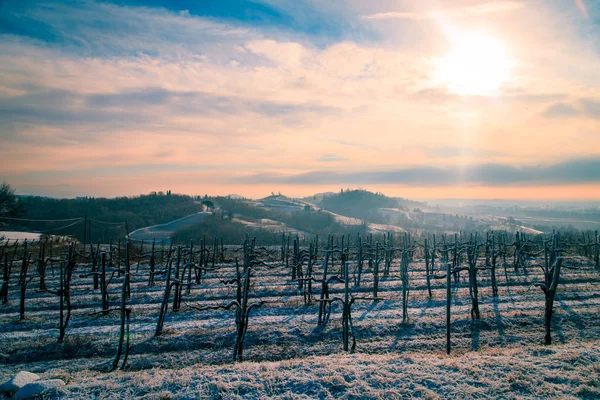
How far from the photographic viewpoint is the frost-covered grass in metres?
5.76

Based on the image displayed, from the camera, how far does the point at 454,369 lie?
635 centimetres

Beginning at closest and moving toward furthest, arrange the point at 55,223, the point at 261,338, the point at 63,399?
the point at 63,399
the point at 261,338
the point at 55,223

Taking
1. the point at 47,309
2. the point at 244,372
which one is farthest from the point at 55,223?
the point at 244,372

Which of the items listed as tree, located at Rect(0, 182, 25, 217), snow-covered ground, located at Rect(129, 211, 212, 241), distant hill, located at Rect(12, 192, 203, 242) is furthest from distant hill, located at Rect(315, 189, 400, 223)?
tree, located at Rect(0, 182, 25, 217)

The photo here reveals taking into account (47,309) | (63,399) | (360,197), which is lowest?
(47,309)

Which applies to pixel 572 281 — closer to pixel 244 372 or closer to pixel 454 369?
pixel 454 369

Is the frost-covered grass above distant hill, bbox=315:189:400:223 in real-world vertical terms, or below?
below

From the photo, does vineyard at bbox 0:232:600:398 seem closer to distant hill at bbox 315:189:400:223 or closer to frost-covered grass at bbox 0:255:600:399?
frost-covered grass at bbox 0:255:600:399

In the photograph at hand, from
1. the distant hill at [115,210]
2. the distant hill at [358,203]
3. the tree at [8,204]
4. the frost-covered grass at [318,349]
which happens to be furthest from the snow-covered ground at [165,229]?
the distant hill at [358,203]

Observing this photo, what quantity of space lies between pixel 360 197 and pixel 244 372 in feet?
538

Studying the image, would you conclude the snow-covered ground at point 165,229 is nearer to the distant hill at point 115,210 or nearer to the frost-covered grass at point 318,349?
the distant hill at point 115,210

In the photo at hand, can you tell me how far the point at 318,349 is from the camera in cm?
903

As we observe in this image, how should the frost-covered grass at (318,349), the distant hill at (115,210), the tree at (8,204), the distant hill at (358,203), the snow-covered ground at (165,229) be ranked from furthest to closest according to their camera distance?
1. the distant hill at (358,203)
2. the distant hill at (115,210)
3. the snow-covered ground at (165,229)
4. the tree at (8,204)
5. the frost-covered grass at (318,349)

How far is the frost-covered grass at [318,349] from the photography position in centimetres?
576
